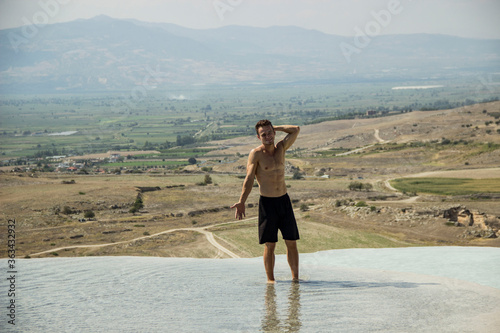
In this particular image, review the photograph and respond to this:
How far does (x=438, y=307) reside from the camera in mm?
7004

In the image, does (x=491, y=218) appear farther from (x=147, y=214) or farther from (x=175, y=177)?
(x=175, y=177)

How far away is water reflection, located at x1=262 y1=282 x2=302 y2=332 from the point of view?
6324 mm

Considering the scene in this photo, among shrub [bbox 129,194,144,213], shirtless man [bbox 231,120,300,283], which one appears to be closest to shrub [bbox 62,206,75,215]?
shrub [bbox 129,194,144,213]

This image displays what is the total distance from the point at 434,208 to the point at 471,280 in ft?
107

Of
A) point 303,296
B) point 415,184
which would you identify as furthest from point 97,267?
point 415,184

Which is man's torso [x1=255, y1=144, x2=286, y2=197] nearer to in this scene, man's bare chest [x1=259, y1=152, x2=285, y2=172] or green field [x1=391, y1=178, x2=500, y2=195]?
man's bare chest [x1=259, y1=152, x2=285, y2=172]

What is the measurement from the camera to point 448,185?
62.9 meters

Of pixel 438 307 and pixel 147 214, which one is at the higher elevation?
pixel 438 307

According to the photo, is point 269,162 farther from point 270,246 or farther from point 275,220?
point 270,246

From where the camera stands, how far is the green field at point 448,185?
5789 cm

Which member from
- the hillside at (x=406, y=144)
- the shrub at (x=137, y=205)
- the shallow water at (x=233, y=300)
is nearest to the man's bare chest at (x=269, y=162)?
the shallow water at (x=233, y=300)

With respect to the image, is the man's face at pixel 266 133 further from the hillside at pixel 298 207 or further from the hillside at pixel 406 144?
the hillside at pixel 406 144

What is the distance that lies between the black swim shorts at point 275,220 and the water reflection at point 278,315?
1.31 metres

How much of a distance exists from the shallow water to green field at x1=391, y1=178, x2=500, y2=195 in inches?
2008
